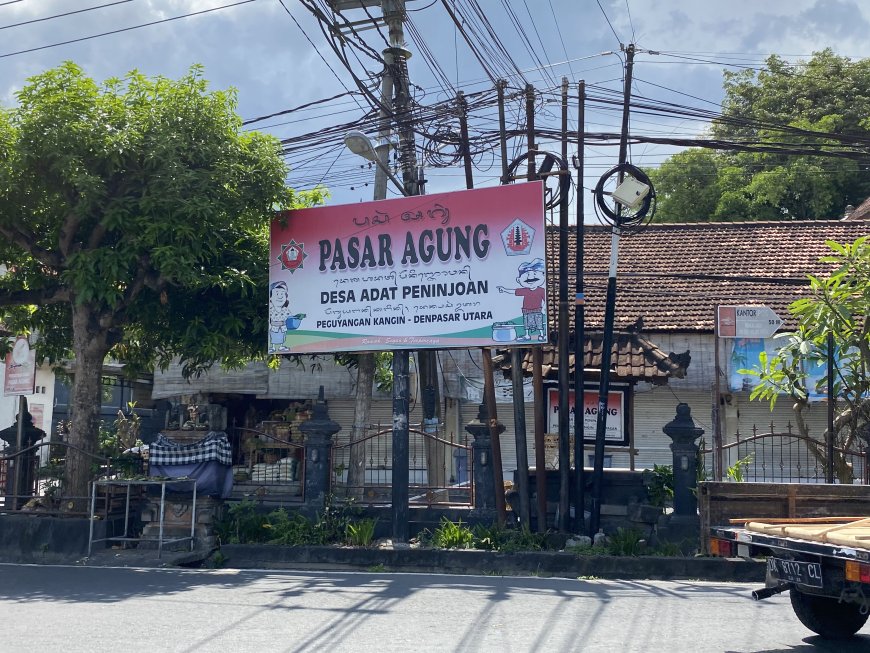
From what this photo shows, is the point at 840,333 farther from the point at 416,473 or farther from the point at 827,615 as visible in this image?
the point at 416,473

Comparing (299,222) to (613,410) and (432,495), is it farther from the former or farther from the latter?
(613,410)

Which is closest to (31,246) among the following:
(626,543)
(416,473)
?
(416,473)

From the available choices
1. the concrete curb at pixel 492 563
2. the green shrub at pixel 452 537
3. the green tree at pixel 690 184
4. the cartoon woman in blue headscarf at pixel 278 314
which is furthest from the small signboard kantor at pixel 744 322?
the green tree at pixel 690 184

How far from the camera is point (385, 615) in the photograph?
812cm

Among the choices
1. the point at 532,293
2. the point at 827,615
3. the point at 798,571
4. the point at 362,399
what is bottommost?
the point at 827,615

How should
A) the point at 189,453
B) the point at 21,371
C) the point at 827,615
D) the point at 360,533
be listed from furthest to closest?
1. the point at 21,371
2. the point at 189,453
3. the point at 360,533
4. the point at 827,615

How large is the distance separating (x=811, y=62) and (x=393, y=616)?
28778mm

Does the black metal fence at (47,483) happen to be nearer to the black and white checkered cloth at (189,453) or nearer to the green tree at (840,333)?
the black and white checkered cloth at (189,453)

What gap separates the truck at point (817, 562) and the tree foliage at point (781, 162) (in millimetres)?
21726

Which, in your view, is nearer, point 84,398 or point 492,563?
point 492,563

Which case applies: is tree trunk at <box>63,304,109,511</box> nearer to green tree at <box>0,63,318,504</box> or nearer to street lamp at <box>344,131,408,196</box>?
green tree at <box>0,63,318,504</box>

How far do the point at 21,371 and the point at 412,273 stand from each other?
547cm

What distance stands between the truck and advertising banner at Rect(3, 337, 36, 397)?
9.22 metres

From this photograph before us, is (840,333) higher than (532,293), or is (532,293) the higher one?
(532,293)
